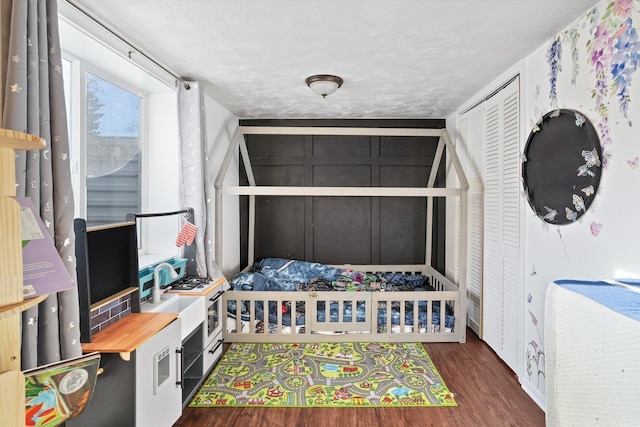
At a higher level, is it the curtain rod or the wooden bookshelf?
the curtain rod

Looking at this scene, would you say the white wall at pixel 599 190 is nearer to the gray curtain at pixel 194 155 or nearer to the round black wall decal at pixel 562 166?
the round black wall decal at pixel 562 166

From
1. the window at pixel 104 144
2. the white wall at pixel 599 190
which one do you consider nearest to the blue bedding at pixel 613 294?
the white wall at pixel 599 190

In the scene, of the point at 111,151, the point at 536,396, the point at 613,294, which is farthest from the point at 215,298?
Answer: the point at 613,294

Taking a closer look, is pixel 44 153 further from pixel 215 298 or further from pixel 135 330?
pixel 215 298

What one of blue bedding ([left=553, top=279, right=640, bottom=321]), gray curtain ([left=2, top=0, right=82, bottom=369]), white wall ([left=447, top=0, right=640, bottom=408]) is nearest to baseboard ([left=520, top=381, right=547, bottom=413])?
white wall ([left=447, top=0, right=640, bottom=408])

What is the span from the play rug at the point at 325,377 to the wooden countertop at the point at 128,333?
2.24 ft

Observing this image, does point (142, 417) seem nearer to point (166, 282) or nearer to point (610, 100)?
point (166, 282)

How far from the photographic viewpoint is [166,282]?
246cm

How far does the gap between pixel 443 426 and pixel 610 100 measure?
1827 millimetres

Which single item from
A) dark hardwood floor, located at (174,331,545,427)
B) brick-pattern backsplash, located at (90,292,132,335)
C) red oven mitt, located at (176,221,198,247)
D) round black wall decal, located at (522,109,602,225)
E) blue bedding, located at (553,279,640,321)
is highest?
round black wall decal, located at (522,109,602,225)

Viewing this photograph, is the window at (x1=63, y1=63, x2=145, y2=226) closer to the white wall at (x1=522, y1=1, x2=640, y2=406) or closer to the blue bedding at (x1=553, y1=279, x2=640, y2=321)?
the blue bedding at (x1=553, y1=279, x2=640, y2=321)

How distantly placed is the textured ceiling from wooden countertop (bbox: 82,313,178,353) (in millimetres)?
1527

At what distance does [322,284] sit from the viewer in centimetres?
348

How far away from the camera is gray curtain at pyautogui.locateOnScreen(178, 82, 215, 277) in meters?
2.74
